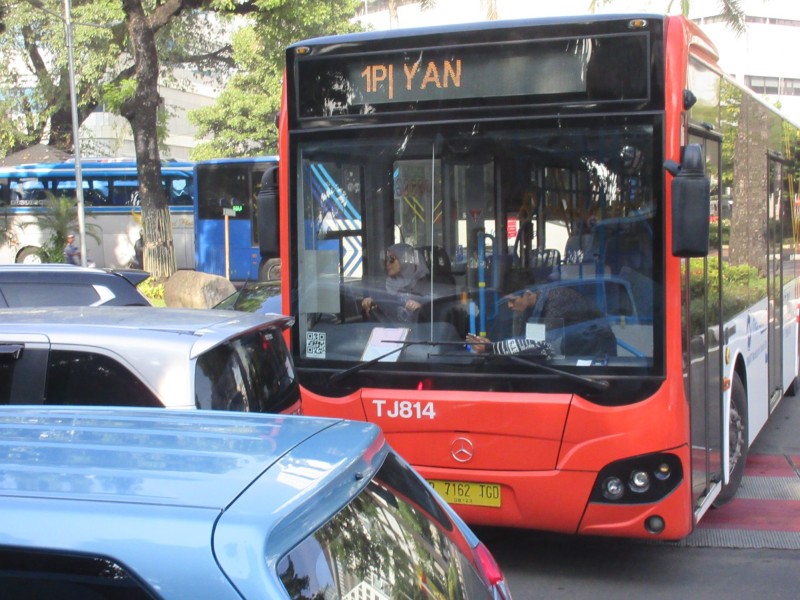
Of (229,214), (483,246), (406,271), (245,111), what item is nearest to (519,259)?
(483,246)

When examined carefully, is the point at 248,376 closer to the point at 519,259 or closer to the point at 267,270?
the point at 519,259

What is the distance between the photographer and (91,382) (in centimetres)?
430

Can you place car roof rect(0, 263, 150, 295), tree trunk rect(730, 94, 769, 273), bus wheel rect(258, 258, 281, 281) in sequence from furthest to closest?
bus wheel rect(258, 258, 281, 281) < car roof rect(0, 263, 150, 295) < tree trunk rect(730, 94, 769, 273)

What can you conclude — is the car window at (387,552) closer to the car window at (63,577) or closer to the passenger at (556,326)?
the car window at (63,577)

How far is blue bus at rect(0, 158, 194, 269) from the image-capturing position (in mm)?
32250

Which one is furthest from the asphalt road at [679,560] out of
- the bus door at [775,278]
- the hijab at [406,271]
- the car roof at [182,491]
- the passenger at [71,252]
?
the passenger at [71,252]

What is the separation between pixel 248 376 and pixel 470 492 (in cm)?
169

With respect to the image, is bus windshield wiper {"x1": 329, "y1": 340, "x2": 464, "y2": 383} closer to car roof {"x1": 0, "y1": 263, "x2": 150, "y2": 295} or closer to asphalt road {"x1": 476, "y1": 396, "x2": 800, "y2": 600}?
asphalt road {"x1": 476, "y1": 396, "x2": 800, "y2": 600}

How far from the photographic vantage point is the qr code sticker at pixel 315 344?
19.8 ft

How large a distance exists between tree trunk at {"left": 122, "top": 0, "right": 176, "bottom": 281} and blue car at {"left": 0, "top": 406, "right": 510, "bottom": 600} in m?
18.8

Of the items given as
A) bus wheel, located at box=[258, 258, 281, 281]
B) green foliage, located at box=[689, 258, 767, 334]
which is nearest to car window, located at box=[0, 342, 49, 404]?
green foliage, located at box=[689, 258, 767, 334]

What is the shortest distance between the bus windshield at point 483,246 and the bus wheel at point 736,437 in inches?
77.9

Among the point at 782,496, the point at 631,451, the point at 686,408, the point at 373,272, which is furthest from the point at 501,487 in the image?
the point at 782,496

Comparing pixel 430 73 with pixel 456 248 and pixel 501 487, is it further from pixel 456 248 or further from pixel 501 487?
pixel 501 487
